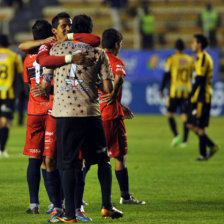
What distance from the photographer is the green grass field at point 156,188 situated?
25.2 ft

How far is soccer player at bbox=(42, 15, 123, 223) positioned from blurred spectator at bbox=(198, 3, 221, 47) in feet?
78.9

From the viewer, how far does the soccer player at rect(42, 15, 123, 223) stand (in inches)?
272

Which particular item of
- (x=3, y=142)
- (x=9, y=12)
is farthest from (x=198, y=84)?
(x=9, y=12)

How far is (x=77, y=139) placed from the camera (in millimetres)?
6918

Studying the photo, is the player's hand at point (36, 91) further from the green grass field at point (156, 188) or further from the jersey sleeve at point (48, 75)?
Result: the green grass field at point (156, 188)

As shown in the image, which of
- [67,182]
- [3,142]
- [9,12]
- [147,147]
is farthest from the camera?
[9,12]

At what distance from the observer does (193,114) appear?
1403 cm

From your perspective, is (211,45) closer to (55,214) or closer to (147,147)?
(147,147)

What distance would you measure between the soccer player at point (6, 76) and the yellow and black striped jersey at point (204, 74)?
322cm

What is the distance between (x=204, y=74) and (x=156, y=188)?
3.98 m

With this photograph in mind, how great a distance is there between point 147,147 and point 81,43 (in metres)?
9.71

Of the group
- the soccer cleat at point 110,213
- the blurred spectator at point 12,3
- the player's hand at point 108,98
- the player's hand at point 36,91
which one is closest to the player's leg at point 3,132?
the player's hand at point 108,98

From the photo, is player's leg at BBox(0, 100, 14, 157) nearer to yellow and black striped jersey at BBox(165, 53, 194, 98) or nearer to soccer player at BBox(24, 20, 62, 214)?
yellow and black striped jersey at BBox(165, 53, 194, 98)

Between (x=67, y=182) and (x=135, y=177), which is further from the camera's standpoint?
(x=135, y=177)
